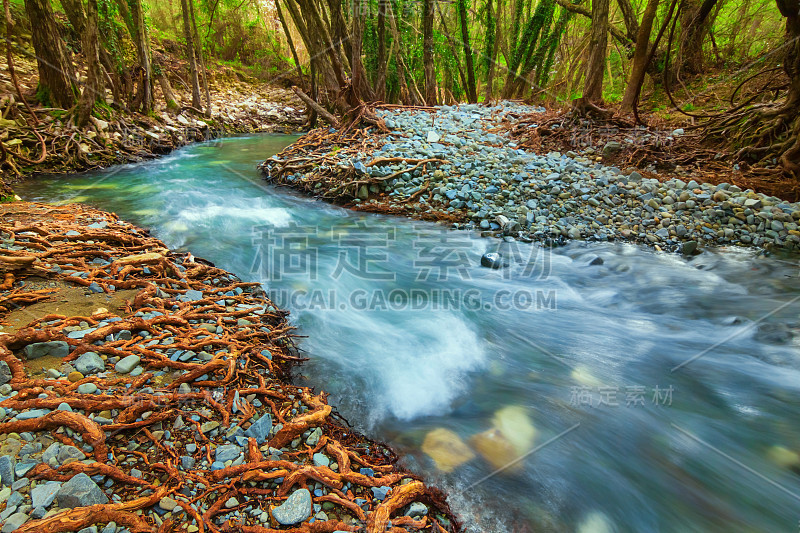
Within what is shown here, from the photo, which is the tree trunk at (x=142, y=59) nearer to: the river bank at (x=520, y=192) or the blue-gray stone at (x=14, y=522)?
the river bank at (x=520, y=192)

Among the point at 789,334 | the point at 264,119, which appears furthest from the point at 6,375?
the point at 264,119

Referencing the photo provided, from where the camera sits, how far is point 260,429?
6.30 feet

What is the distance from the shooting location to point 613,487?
2.22 m

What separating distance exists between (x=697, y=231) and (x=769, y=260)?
78 cm

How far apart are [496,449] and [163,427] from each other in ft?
6.14

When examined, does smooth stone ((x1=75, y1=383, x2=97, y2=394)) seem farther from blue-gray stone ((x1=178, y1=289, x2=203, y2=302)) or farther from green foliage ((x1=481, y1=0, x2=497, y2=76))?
green foliage ((x1=481, y1=0, x2=497, y2=76))

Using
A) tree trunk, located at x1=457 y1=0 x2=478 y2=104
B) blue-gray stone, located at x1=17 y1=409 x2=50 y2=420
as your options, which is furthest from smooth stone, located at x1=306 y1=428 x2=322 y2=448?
tree trunk, located at x1=457 y1=0 x2=478 y2=104

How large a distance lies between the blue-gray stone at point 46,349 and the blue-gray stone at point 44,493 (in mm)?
954

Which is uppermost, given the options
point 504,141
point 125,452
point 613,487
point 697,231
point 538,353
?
point 504,141

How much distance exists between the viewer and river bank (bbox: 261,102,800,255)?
4902 mm

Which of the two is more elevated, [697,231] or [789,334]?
[697,231]

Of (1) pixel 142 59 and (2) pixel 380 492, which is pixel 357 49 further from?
(2) pixel 380 492

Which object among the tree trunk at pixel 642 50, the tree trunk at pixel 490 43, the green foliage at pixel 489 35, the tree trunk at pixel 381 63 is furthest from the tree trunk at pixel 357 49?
the tree trunk at pixel 642 50

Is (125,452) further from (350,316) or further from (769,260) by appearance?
(769,260)
